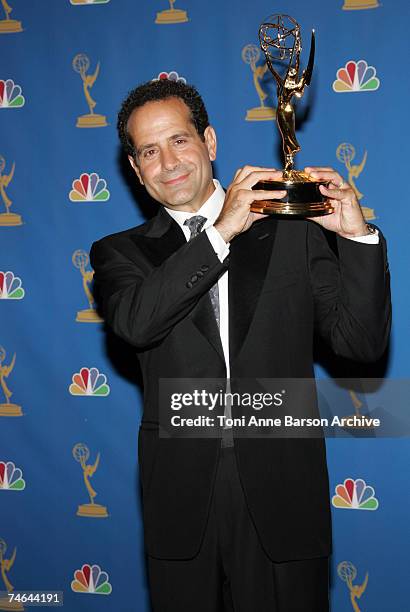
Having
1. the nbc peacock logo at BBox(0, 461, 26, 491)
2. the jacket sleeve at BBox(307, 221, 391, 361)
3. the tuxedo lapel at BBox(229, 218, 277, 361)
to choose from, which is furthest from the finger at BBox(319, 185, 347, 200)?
the nbc peacock logo at BBox(0, 461, 26, 491)

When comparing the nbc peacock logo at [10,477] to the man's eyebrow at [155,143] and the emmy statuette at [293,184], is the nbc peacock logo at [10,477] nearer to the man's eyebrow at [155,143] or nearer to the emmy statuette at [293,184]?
the man's eyebrow at [155,143]

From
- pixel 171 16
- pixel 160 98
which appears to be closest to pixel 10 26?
pixel 171 16

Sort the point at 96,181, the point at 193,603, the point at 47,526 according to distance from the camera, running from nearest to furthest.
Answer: the point at 193,603
the point at 96,181
the point at 47,526

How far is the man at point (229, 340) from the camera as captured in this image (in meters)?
1.63

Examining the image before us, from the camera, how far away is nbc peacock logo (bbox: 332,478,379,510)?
8.56 feet

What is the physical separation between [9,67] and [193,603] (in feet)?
6.11

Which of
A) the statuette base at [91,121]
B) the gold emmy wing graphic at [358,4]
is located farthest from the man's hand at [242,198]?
the statuette base at [91,121]

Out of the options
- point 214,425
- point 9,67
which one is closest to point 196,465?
point 214,425

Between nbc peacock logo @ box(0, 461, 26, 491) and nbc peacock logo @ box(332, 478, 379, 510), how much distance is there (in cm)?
113

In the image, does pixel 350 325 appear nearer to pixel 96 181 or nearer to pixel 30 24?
pixel 96 181

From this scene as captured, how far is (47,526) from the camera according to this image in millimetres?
2893

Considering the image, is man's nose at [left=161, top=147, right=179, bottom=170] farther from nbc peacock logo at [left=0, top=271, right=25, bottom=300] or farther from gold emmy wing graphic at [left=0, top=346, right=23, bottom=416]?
gold emmy wing graphic at [left=0, top=346, right=23, bottom=416]

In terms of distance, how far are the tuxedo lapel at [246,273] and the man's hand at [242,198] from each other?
144 millimetres

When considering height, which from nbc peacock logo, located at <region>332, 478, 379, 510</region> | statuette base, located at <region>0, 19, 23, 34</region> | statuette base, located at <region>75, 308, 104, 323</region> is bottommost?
nbc peacock logo, located at <region>332, 478, 379, 510</region>
